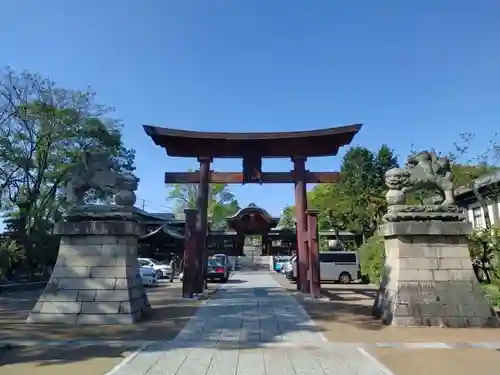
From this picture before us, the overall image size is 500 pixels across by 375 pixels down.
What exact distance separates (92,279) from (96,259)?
0.46 metres

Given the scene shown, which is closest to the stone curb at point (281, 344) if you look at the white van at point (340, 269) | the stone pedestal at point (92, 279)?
the stone pedestal at point (92, 279)

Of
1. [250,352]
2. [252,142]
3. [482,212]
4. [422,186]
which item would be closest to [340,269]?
[482,212]

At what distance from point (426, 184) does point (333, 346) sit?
4.98m

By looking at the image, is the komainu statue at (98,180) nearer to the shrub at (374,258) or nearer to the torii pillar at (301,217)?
the torii pillar at (301,217)

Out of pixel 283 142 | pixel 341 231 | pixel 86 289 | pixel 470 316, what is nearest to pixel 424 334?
pixel 470 316

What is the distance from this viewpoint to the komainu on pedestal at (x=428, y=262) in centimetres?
873

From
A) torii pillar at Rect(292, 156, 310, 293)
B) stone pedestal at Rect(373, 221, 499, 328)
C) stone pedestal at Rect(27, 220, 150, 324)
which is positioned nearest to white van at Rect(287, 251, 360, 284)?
torii pillar at Rect(292, 156, 310, 293)

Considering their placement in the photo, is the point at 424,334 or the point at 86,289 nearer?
the point at 424,334

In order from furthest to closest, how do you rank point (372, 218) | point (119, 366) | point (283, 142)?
point (372, 218) → point (283, 142) → point (119, 366)

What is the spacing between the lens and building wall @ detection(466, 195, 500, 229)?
19562 millimetres

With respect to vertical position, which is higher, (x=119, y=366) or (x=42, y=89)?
(x=42, y=89)

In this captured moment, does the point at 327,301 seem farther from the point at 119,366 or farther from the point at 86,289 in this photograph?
the point at 119,366

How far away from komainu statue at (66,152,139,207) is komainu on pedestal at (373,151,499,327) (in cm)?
638

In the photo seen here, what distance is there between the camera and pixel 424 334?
7918mm
